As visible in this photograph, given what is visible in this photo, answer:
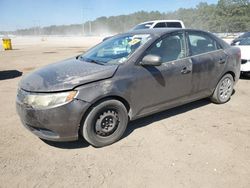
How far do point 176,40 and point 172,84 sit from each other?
0.79 m

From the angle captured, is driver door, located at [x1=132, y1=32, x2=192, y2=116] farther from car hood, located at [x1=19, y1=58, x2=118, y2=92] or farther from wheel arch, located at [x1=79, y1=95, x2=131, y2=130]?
car hood, located at [x1=19, y1=58, x2=118, y2=92]

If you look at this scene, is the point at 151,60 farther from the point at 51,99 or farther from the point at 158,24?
the point at 158,24

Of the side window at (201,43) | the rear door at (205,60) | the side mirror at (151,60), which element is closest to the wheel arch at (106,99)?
the side mirror at (151,60)

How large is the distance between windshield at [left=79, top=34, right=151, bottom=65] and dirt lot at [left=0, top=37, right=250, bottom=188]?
120 cm

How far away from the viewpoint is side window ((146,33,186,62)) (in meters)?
4.15

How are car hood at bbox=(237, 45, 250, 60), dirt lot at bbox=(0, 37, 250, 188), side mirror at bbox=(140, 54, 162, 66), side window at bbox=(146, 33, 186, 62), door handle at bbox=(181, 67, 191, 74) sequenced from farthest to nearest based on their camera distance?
car hood at bbox=(237, 45, 250, 60), door handle at bbox=(181, 67, 191, 74), side window at bbox=(146, 33, 186, 62), side mirror at bbox=(140, 54, 162, 66), dirt lot at bbox=(0, 37, 250, 188)

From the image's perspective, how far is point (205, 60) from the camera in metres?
4.73

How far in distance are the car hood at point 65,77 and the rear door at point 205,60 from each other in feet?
5.37

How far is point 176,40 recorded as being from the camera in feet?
14.6

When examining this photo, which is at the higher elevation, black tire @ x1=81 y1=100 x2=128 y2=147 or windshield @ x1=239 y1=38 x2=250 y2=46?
windshield @ x1=239 y1=38 x2=250 y2=46

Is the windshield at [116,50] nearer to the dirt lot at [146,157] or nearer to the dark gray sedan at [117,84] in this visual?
the dark gray sedan at [117,84]

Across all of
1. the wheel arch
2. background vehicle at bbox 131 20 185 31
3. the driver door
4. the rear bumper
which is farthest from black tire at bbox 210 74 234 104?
background vehicle at bbox 131 20 185 31

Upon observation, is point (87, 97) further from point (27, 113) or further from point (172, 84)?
point (172, 84)

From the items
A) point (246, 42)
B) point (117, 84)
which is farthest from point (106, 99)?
point (246, 42)
